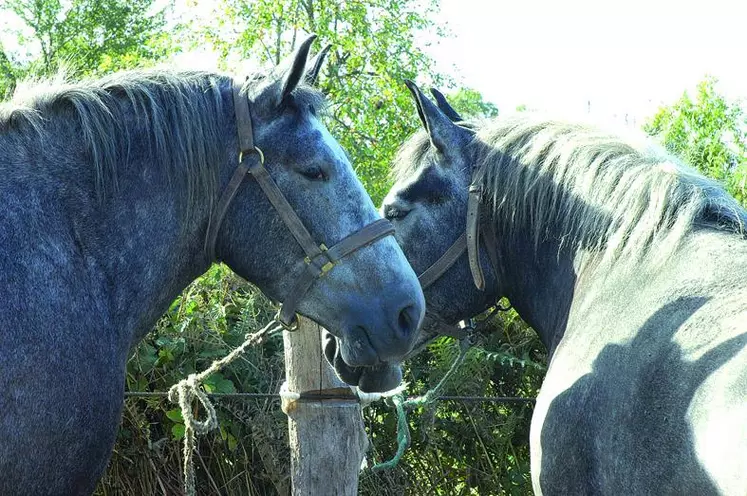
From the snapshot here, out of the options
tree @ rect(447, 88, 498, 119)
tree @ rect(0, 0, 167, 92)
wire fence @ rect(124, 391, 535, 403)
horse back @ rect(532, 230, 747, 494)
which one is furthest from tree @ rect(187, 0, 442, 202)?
tree @ rect(0, 0, 167, 92)

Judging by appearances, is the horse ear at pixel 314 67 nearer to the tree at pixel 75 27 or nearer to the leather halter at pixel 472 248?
the leather halter at pixel 472 248

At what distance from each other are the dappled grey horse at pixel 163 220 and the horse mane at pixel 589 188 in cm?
83

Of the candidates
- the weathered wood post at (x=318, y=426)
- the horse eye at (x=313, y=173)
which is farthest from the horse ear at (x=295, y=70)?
→ the weathered wood post at (x=318, y=426)

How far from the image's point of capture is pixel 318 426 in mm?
3689

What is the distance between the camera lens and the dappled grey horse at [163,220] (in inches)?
91.3

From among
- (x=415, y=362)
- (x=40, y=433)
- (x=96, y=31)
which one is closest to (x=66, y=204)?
(x=40, y=433)

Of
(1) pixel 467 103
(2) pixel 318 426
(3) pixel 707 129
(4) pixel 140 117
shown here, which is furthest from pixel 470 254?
(1) pixel 467 103

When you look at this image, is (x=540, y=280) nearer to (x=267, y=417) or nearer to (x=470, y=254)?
(x=470, y=254)

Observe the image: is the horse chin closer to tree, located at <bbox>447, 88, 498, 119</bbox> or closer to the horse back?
the horse back

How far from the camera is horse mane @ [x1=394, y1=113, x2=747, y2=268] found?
114 inches

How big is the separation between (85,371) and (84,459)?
9.2 inches

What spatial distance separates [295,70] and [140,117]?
49 cm

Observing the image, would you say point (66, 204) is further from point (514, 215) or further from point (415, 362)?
point (415, 362)

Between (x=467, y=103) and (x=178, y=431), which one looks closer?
(x=178, y=431)
